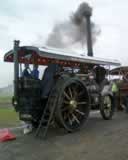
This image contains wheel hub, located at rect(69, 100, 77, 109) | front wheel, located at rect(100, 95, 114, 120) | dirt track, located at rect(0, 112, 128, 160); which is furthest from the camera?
front wheel, located at rect(100, 95, 114, 120)

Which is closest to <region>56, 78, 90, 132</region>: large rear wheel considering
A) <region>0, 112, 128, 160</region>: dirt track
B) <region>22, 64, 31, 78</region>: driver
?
<region>0, 112, 128, 160</region>: dirt track

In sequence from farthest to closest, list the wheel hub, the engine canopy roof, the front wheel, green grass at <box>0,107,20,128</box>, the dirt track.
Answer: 1. green grass at <box>0,107,20,128</box>
2. the front wheel
3. the wheel hub
4. the engine canopy roof
5. the dirt track

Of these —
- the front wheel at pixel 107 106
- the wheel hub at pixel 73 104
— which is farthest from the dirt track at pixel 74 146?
the front wheel at pixel 107 106

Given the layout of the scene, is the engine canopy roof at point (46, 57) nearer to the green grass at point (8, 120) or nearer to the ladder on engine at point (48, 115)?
the ladder on engine at point (48, 115)

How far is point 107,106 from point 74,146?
3820 mm

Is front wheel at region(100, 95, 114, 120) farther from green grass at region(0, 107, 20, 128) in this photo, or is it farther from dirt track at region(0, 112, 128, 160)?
green grass at region(0, 107, 20, 128)

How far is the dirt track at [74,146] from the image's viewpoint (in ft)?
19.8

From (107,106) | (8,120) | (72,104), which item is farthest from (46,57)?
(8,120)

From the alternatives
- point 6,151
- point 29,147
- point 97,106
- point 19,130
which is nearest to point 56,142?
point 29,147

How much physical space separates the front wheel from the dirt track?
5.00 feet

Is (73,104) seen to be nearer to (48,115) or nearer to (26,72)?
(48,115)

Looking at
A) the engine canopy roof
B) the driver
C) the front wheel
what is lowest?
the front wheel

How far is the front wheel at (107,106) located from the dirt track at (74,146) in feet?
5.00

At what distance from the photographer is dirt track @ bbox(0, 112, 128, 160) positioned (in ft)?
19.8
